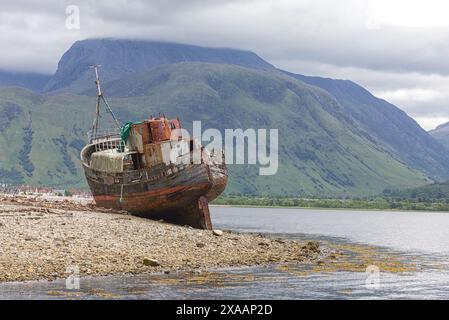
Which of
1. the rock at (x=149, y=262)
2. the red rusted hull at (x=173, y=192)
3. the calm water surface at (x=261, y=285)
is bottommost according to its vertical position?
the calm water surface at (x=261, y=285)

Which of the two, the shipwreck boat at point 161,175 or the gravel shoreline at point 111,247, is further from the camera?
the shipwreck boat at point 161,175

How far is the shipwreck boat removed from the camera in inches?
2692

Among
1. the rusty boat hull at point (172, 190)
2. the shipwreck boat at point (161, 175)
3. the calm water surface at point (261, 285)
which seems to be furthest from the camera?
the shipwreck boat at point (161, 175)

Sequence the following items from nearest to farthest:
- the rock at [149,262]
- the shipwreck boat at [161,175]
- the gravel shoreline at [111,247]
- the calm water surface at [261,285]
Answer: the calm water surface at [261,285] → the gravel shoreline at [111,247] → the rock at [149,262] → the shipwreck boat at [161,175]

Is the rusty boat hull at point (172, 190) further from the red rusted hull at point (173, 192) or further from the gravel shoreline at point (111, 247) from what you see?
the gravel shoreline at point (111, 247)

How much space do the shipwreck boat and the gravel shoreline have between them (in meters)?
4.59

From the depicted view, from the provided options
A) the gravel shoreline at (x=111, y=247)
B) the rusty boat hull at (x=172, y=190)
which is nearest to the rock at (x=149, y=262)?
the gravel shoreline at (x=111, y=247)

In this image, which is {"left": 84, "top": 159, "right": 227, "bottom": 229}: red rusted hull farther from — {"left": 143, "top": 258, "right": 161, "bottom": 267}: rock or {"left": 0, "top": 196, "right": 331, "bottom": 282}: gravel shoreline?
{"left": 143, "top": 258, "right": 161, "bottom": 267}: rock

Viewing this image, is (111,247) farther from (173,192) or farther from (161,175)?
(161,175)

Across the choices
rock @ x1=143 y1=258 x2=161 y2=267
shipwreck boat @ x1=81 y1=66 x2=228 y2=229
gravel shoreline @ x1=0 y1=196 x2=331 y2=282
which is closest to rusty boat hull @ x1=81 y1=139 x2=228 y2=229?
shipwreck boat @ x1=81 y1=66 x2=228 y2=229

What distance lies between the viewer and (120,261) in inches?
1790

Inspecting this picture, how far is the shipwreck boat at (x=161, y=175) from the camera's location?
68387 millimetres

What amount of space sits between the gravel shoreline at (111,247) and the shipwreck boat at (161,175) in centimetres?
459
